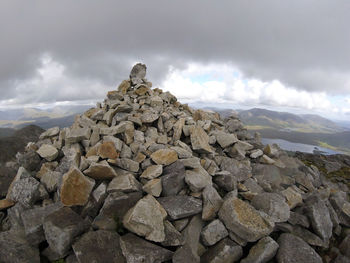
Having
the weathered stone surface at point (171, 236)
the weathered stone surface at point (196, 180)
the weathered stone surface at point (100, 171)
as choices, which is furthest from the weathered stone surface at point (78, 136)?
the weathered stone surface at point (171, 236)

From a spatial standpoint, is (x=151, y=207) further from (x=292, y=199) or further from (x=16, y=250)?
(x=292, y=199)

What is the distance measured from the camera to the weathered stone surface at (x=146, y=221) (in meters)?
6.84

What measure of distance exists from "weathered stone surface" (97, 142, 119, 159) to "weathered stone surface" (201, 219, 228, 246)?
5.62m

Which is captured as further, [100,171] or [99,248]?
[100,171]

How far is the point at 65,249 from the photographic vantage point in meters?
6.68

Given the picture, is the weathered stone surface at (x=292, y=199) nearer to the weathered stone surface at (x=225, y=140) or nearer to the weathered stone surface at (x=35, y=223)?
the weathered stone surface at (x=225, y=140)

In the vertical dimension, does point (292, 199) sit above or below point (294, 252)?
above

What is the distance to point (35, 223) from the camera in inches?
284

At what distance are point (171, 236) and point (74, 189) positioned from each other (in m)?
4.65

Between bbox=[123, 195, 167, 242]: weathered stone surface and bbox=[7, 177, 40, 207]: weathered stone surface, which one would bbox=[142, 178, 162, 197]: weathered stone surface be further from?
bbox=[7, 177, 40, 207]: weathered stone surface

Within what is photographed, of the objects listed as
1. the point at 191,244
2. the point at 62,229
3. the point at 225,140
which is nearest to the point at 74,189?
the point at 62,229

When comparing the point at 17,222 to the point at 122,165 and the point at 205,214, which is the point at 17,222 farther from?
the point at 205,214

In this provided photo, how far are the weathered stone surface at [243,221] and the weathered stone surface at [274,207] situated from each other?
3.54ft

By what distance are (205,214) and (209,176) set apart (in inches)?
81.9
